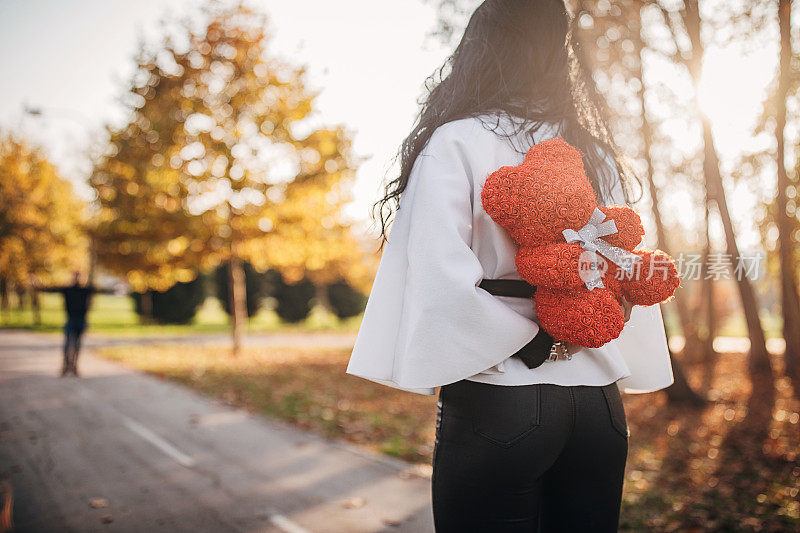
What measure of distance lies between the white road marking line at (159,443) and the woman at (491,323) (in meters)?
4.52

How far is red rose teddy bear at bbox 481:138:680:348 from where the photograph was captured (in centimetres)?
130

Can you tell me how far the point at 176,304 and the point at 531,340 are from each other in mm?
28713

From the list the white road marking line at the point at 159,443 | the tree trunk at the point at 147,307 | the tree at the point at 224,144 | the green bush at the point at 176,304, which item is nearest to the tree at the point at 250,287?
the green bush at the point at 176,304

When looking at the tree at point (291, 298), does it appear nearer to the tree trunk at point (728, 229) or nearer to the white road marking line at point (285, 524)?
the tree trunk at point (728, 229)

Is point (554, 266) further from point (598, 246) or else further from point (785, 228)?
point (785, 228)

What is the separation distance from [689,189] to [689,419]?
7.82 meters

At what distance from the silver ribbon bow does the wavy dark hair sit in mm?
292

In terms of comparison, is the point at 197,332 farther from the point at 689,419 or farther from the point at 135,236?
the point at 689,419

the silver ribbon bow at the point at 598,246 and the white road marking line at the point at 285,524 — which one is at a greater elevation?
the silver ribbon bow at the point at 598,246

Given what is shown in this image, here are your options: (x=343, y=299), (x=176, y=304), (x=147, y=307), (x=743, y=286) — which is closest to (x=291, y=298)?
(x=343, y=299)

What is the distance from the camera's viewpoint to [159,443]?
586 cm

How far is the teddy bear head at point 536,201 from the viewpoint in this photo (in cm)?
131

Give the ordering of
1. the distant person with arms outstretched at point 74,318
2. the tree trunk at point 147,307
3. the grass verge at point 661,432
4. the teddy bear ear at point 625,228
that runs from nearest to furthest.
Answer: the teddy bear ear at point 625,228 → the grass verge at point 661,432 → the distant person with arms outstretched at point 74,318 → the tree trunk at point 147,307

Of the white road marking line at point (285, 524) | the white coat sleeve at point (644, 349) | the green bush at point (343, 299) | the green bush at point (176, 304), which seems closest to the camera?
the white coat sleeve at point (644, 349)
